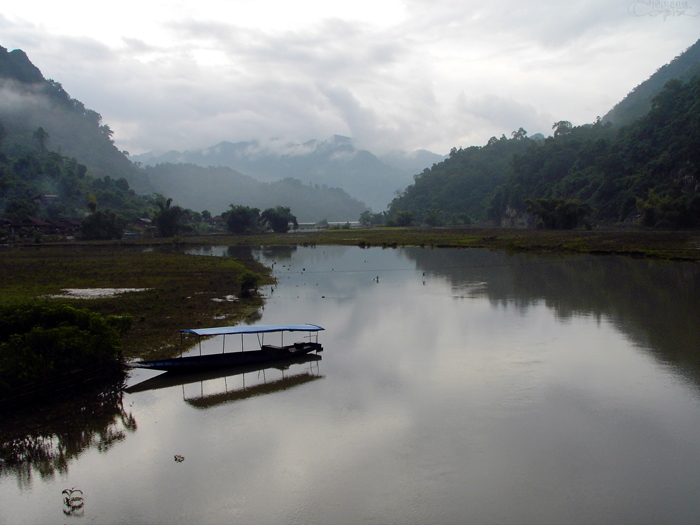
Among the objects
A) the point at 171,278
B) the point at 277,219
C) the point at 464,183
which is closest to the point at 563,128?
the point at 464,183

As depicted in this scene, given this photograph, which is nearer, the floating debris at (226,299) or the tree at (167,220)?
the floating debris at (226,299)

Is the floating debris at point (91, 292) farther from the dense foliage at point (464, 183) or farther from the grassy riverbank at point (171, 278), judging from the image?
the dense foliage at point (464, 183)

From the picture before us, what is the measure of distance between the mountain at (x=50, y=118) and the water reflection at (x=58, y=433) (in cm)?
16384

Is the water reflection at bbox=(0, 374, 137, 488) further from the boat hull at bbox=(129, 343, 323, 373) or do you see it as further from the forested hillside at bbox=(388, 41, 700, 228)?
the forested hillside at bbox=(388, 41, 700, 228)

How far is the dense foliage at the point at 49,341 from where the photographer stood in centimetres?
1315

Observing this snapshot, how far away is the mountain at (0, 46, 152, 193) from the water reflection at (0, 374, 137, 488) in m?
164

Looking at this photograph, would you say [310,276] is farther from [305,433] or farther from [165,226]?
[165,226]

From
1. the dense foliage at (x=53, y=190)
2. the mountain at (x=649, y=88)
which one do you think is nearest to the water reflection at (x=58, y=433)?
the dense foliage at (x=53, y=190)

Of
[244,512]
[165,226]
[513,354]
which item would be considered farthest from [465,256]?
[165,226]


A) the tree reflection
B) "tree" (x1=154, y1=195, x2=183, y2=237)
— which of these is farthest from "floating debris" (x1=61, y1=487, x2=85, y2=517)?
"tree" (x1=154, y1=195, x2=183, y2=237)

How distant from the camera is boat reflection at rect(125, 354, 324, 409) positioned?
592 inches

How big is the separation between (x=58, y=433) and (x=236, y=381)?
5.30 meters

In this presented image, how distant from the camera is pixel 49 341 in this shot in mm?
13727

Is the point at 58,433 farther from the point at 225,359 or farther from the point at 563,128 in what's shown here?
the point at 563,128
